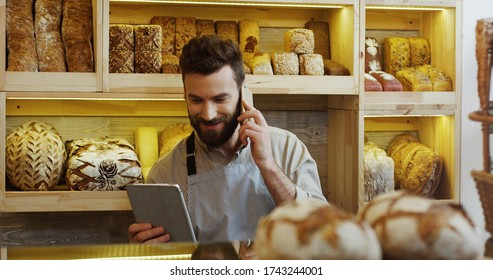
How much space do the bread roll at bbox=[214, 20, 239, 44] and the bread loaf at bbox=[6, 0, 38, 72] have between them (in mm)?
704

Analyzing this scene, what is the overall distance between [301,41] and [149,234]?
1.36m

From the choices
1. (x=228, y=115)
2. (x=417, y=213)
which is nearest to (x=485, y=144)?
(x=417, y=213)

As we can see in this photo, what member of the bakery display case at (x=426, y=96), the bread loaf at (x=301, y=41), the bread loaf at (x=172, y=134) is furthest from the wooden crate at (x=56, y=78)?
the bakery display case at (x=426, y=96)

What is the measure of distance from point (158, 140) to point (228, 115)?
87 cm

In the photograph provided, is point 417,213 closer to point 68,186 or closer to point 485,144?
point 485,144

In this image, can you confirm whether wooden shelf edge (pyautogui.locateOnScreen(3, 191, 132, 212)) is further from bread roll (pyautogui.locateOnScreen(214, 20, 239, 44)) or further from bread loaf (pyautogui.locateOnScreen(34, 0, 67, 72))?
bread roll (pyautogui.locateOnScreen(214, 20, 239, 44))

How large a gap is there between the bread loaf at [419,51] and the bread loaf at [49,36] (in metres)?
1.40

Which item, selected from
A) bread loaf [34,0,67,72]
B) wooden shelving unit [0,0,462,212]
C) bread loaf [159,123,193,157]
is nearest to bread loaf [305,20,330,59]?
wooden shelving unit [0,0,462,212]

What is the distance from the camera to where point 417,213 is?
582 mm

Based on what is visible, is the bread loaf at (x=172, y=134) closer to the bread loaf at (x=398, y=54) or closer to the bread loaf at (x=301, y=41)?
the bread loaf at (x=301, y=41)

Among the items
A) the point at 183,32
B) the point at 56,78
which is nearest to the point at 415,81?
the point at 183,32

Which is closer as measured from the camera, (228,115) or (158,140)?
(228,115)

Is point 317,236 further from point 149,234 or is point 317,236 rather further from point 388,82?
point 388,82

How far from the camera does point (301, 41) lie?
2594 millimetres
